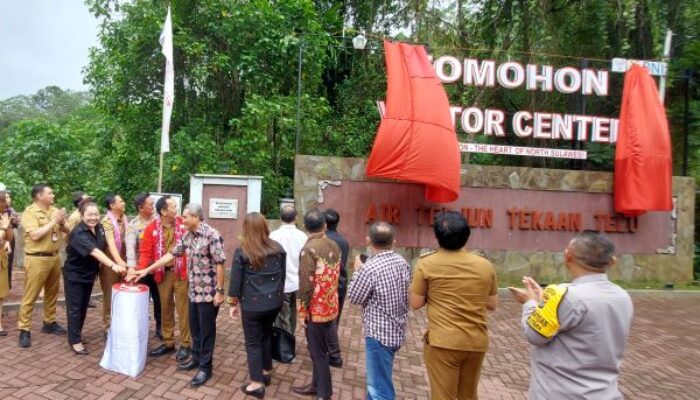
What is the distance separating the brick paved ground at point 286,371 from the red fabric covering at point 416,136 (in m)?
2.52

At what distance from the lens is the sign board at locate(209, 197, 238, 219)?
838 centimetres

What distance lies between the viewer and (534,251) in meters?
9.45

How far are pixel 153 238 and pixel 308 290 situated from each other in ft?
6.12

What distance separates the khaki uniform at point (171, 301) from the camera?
4.73 meters

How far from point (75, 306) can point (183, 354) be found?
119cm

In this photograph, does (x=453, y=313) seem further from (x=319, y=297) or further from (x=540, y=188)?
(x=540, y=188)

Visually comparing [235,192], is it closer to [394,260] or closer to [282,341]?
[282,341]

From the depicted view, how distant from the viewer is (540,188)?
9.50 meters

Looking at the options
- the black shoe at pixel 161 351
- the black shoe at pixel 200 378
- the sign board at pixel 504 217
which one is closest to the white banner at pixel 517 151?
the sign board at pixel 504 217

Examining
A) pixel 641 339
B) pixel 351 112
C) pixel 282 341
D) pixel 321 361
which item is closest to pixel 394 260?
pixel 321 361

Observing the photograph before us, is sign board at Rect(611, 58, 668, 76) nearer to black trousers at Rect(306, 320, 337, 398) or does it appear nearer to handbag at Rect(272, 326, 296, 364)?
handbag at Rect(272, 326, 296, 364)

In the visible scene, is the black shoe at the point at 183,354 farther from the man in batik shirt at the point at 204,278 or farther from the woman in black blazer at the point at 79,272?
the woman in black blazer at the point at 79,272

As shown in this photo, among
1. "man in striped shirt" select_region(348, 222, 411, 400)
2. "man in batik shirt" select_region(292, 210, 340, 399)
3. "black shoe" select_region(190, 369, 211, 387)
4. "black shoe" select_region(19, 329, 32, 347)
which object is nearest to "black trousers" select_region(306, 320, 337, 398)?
"man in batik shirt" select_region(292, 210, 340, 399)

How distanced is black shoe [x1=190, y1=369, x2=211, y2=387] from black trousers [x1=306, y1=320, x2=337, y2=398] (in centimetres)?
104
